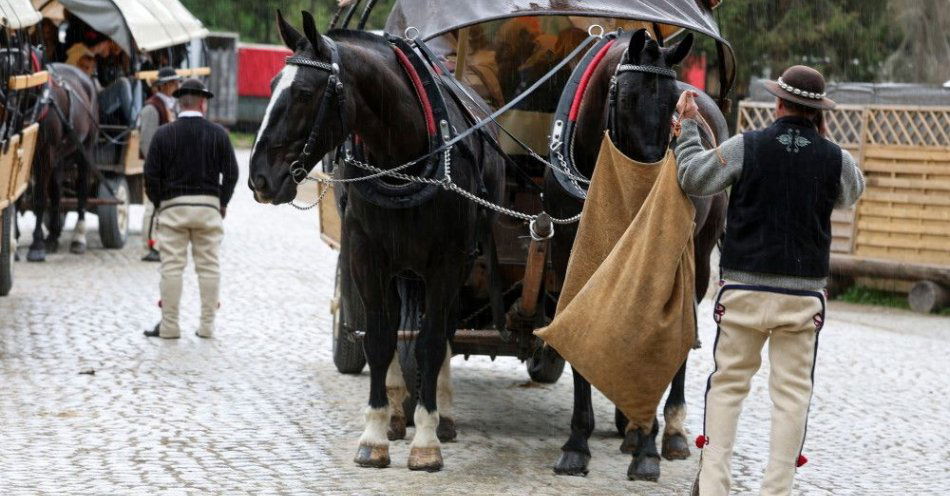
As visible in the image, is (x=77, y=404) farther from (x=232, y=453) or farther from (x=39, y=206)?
(x=39, y=206)

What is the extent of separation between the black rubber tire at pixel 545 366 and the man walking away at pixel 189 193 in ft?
9.29

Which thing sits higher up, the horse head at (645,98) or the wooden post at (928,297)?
the horse head at (645,98)

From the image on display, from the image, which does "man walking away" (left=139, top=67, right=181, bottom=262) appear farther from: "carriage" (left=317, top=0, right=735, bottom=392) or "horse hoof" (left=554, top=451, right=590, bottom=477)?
"horse hoof" (left=554, top=451, right=590, bottom=477)

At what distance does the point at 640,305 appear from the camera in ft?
19.1

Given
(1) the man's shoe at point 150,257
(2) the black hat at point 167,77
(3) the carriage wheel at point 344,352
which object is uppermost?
(2) the black hat at point 167,77

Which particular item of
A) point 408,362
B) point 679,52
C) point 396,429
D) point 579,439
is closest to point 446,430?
point 396,429

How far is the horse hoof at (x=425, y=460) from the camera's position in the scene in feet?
22.3

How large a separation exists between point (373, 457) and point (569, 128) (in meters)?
1.80

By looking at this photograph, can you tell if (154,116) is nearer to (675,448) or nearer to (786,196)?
(675,448)

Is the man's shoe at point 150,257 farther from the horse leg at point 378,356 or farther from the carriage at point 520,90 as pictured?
the horse leg at point 378,356

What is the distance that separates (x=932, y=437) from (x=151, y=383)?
476 centimetres

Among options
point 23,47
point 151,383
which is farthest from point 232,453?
point 23,47

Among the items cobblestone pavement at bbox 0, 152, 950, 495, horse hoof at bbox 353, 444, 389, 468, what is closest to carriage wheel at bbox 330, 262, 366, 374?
cobblestone pavement at bbox 0, 152, 950, 495

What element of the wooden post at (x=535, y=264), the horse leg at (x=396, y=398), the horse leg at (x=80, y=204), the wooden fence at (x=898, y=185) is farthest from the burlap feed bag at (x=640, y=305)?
the horse leg at (x=80, y=204)
